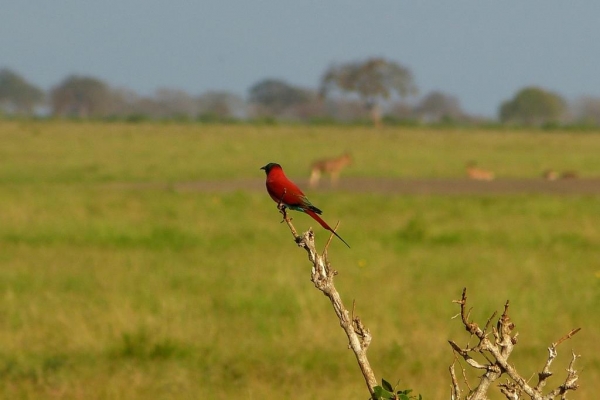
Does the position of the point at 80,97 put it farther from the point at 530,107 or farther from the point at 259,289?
the point at 259,289

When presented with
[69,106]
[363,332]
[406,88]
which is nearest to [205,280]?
[363,332]

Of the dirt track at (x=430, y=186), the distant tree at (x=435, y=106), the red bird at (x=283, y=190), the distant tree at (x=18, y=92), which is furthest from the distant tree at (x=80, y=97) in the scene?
the red bird at (x=283, y=190)

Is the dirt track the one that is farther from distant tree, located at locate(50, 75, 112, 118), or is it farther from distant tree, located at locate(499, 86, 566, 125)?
distant tree, located at locate(50, 75, 112, 118)

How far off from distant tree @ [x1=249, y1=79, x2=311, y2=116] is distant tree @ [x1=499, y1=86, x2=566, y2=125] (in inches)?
1032

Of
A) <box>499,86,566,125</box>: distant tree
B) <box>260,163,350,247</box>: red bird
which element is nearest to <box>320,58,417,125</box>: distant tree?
<box>499,86,566,125</box>: distant tree

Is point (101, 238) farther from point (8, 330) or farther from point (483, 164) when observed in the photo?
point (483, 164)

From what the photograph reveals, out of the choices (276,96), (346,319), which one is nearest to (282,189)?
(346,319)

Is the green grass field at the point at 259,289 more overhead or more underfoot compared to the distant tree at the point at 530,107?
more overhead

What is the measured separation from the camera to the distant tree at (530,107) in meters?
137

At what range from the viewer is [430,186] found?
24891 millimetres

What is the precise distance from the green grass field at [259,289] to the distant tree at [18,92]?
14166 centimetres

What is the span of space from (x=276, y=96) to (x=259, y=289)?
133 metres

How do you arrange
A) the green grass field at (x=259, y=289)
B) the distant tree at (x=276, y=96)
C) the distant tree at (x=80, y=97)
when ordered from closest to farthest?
the green grass field at (x=259, y=289), the distant tree at (x=276, y=96), the distant tree at (x=80, y=97)

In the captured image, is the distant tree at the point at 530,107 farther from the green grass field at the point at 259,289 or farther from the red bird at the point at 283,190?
the red bird at the point at 283,190
